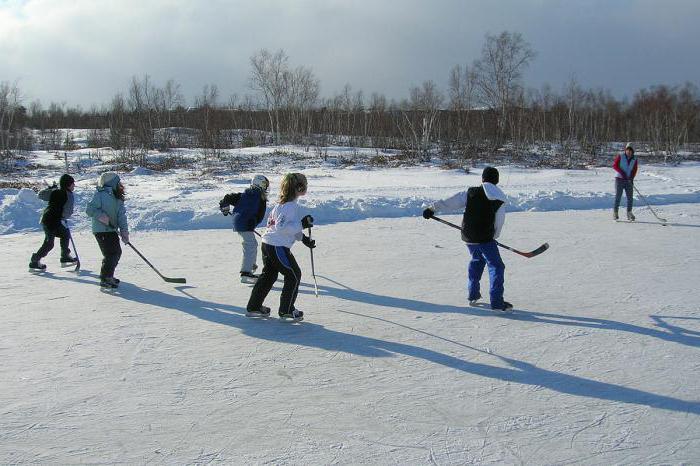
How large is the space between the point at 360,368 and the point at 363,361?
13 cm

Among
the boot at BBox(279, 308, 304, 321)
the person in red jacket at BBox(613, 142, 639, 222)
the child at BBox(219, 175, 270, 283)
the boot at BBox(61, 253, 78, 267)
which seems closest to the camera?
the boot at BBox(279, 308, 304, 321)

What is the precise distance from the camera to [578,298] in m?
5.52

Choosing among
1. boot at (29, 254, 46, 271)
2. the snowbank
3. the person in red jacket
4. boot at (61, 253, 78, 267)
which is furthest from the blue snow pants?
the person in red jacket

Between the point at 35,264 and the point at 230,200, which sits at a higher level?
the point at 230,200

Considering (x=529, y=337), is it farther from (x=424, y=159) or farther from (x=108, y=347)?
(x=424, y=159)

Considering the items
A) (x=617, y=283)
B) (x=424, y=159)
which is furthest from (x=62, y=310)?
(x=424, y=159)

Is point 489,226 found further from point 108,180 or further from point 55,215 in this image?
point 55,215

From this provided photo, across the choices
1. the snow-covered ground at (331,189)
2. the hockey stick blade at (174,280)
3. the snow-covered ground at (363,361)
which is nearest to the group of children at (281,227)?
the snow-covered ground at (363,361)

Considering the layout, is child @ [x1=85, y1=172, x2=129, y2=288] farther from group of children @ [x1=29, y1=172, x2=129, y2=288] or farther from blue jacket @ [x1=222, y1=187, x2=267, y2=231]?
blue jacket @ [x1=222, y1=187, x2=267, y2=231]

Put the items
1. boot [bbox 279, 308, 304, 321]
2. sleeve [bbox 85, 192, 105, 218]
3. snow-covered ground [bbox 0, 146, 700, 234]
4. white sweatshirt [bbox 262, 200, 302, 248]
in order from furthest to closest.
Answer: snow-covered ground [bbox 0, 146, 700, 234] → sleeve [bbox 85, 192, 105, 218] → boot [bbox 279, 308, 304, 321] → white sweatshirt [bbox 262, 200, 302, 248]

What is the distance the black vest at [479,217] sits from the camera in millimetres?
5035

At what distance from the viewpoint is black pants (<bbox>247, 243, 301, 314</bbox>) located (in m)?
4.72

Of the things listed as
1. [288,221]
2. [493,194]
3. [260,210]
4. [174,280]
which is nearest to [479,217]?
[493,194]

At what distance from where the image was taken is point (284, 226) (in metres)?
4.64
